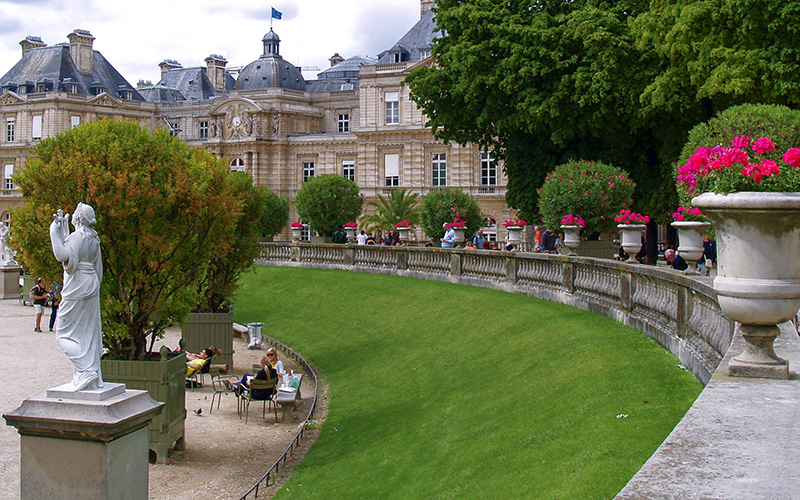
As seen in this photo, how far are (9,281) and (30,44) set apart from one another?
52718 mm

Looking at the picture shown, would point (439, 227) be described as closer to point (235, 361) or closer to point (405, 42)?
point (235, 361)

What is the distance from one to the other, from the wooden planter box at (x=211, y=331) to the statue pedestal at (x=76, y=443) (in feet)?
43.3

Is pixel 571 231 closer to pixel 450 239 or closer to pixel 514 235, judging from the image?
pixel 514 235

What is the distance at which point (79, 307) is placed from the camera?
8.68 m

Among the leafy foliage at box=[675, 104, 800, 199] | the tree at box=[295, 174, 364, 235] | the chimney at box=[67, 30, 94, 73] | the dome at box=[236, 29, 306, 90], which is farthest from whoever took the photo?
the chimney at box=[67, 30, 94, 73]

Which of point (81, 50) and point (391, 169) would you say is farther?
point (81, 50)

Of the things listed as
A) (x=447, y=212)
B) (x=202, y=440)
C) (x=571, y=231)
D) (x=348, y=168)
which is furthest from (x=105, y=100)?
(x=202, y=440)

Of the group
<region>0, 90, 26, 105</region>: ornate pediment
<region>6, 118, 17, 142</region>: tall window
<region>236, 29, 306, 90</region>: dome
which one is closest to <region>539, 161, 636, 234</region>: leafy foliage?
<region>236, 29, 306, 90</region>: dome

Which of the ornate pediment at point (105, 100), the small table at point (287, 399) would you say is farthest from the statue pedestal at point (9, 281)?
the ornate pediment at point (105, 100)

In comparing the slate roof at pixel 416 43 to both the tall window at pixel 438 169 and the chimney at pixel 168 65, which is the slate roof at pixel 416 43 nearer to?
the tall window at pixel 438 169

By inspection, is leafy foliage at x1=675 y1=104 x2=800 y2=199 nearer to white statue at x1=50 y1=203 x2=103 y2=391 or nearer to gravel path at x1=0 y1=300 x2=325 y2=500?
white statue at x1=50 y1=203 x2=103 y2=391

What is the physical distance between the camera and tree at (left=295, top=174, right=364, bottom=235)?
38.7 m

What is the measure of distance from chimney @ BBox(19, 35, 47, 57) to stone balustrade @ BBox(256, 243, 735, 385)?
6176 centimetres

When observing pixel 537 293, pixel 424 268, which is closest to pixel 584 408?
pixel 537 293
